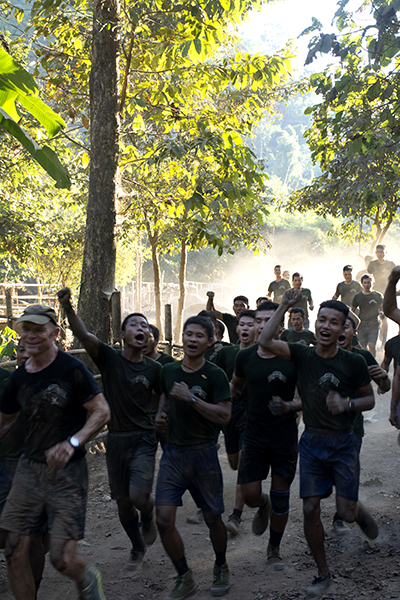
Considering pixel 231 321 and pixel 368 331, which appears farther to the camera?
pixel 368 331

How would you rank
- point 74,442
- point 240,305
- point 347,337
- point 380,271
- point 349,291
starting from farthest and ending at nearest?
point 380,271
point 349,291
point 240,305
point 347,337
point 74,442

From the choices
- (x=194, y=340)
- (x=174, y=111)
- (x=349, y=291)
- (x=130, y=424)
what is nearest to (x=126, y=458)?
(x=130, y=424)

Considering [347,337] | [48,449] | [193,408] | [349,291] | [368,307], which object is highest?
[349,291]

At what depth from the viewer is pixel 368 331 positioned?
11078 millimetres

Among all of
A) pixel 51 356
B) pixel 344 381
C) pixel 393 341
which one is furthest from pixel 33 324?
pixel 393 341

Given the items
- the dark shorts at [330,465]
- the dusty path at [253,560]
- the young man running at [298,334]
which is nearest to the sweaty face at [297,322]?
the young man running at [298,334]

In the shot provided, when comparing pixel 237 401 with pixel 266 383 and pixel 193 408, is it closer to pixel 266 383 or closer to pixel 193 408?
pixel 266 383

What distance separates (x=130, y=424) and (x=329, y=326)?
1.76 meters

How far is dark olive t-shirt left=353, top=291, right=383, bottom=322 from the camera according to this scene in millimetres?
10766

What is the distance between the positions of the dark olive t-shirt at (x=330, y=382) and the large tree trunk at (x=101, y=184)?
4.26 meters

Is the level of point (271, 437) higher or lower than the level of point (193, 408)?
lower

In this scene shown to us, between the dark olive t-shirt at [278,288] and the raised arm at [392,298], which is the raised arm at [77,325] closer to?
the raised arm at [392,298]

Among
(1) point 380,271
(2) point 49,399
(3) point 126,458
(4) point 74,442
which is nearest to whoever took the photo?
(4) point 74,442

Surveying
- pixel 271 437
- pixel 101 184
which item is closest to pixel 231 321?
pixel 101 184
